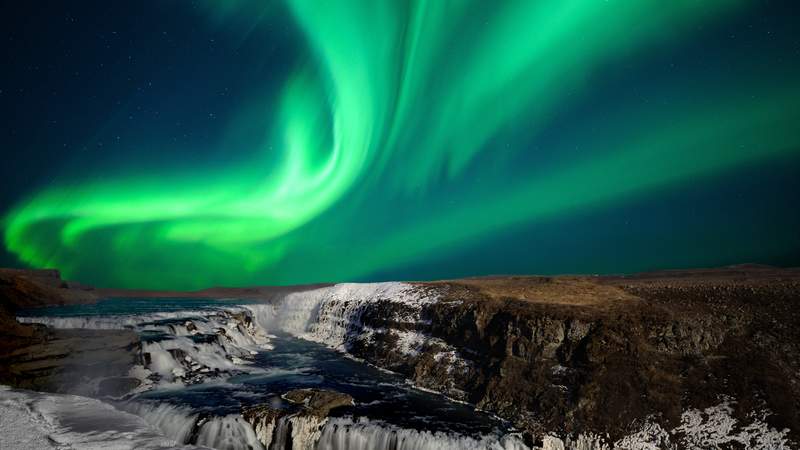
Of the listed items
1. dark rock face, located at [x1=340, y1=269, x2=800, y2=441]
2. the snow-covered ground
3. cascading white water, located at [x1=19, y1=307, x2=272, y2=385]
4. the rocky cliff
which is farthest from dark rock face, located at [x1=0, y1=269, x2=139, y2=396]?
dark rock face, located at [x1=340, y1=269, x2=800, y2=441]

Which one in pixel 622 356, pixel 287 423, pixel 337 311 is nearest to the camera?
pixel 287 423

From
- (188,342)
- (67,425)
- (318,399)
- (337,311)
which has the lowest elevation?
(318,399)

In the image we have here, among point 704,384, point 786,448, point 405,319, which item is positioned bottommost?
point 786,448

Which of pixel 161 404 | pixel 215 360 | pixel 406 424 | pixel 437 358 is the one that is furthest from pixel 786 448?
pixel 215 360

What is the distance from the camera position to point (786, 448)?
42.3 feet

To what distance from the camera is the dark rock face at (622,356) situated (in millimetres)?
15391

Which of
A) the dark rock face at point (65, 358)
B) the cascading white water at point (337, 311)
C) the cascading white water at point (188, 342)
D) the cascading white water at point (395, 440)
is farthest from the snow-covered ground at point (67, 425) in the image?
the cascading white water at point (337, 311)

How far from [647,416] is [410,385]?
11.0 m

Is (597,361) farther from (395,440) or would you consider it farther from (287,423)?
(287,423)

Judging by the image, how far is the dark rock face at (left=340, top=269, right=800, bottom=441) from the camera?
15391 millimetres

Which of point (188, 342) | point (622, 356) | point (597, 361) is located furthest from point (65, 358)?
point (622, 356)

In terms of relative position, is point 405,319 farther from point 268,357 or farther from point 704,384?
point 704,384

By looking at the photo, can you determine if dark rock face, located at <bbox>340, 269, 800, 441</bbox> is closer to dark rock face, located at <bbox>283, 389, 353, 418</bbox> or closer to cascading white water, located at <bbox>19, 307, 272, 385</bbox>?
dark rock face, located at <bbox>283, 389, 353, 418</bbox>

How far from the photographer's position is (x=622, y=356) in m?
17.5
